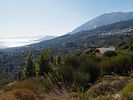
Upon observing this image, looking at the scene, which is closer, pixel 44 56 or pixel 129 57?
pixel 129 57

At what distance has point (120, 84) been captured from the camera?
42.0 feet

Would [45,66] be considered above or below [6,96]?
below

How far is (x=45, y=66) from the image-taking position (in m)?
47.5

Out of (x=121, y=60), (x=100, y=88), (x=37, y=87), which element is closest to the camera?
(x=100, y=88)

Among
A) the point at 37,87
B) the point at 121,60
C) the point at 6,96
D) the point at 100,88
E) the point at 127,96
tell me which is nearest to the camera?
the point at 127,96

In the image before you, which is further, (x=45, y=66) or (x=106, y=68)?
(x=45, y=66)

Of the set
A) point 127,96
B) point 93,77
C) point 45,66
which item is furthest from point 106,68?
point 45,66

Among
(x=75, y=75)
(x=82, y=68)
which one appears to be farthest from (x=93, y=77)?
(x=75, y=75)

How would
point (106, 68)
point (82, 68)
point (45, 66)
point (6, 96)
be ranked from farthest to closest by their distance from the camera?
point (45, 66), point (106, 68), point (82, 68), point (6, 96)

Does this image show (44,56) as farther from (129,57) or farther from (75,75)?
(75,75)

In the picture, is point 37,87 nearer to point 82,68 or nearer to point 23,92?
point 23,92

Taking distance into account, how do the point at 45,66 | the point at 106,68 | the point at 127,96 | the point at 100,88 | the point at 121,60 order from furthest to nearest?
the point at 45,66
the point at 121,60
the point at 106,68
the point at 100,88
the point at 127,96

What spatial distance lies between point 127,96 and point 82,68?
990 centimetres

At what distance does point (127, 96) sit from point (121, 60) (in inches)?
779
